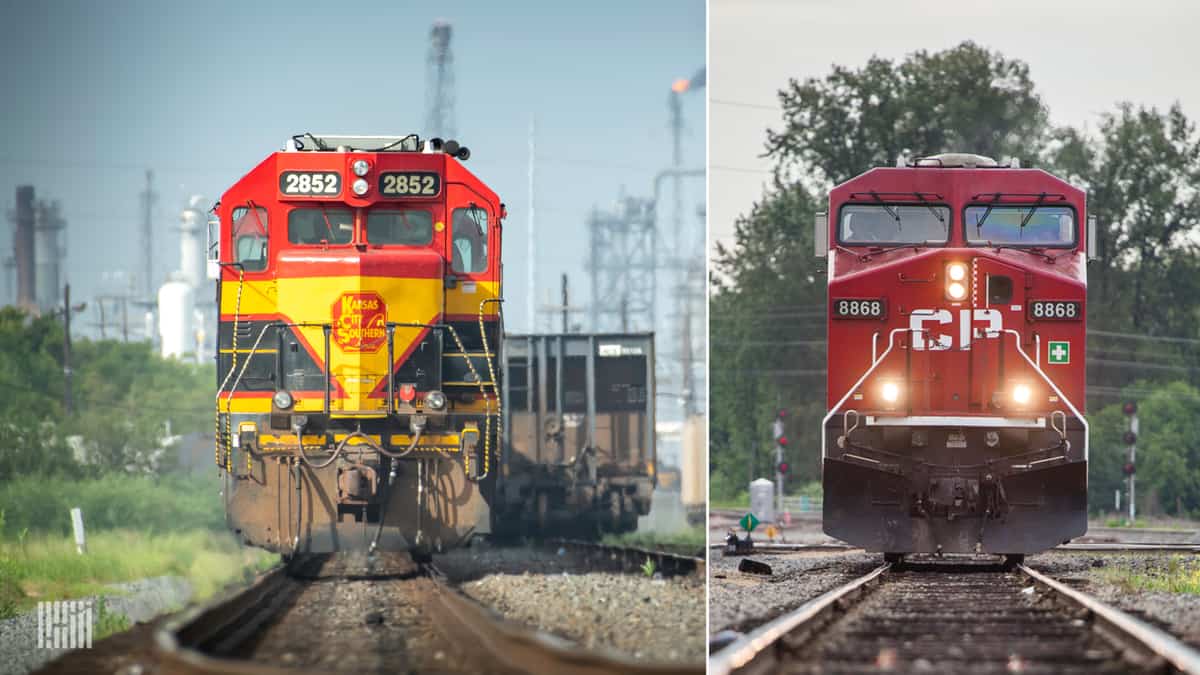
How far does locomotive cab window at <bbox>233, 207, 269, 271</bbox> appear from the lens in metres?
14.3

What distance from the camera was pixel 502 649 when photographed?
8.55 meters

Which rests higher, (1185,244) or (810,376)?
(1185,244)

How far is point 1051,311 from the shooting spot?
14.0 m

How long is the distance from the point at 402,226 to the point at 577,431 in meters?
11.5

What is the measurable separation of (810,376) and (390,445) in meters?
25.9

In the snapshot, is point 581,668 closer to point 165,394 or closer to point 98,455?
point 98,455

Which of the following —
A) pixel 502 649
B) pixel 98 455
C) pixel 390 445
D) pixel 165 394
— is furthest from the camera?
pixel 165 394

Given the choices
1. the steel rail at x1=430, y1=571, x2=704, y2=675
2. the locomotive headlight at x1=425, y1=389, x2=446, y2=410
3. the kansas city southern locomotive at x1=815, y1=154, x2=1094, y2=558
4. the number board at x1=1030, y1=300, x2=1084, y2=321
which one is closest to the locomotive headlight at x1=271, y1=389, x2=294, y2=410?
the locomotive headlight at x1=425, y1=389, x2=446, y2=410

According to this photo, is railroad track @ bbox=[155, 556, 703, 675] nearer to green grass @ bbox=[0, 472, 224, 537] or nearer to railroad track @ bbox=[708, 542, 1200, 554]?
railroad track @ bbox=[708, 542, 1200, 554]

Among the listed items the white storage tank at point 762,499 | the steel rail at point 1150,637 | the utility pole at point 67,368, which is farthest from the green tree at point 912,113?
the steel rail at point 1150,637

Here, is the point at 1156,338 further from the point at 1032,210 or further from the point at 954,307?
the point at 954,307

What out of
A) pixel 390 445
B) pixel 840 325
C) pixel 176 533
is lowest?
pixel 176 533

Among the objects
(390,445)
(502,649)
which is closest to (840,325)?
(390,445)

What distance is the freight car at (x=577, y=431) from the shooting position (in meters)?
25.2
